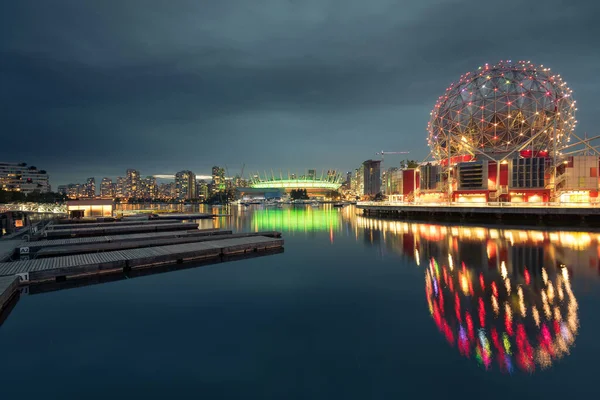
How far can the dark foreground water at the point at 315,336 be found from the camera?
6.39 metres

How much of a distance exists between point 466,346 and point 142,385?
22.7 feet

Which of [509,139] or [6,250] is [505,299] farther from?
[509,139]

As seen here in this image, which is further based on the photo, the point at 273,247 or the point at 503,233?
the point at 503,233

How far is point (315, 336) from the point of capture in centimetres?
863

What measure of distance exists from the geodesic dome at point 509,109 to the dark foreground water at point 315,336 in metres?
41.2

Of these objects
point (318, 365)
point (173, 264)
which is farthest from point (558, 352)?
point (173, 264)

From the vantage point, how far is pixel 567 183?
42.7 metres

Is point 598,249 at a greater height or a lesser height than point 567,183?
lesser

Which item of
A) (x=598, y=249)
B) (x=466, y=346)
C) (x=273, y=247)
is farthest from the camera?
(x=273, y=247)

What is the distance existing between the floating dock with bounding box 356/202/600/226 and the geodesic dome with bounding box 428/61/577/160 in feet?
40.1

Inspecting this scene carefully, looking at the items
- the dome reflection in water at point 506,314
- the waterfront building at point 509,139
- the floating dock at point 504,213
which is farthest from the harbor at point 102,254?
the waterfront building at point 509,139

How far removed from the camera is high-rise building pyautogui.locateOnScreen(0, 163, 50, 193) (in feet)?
429

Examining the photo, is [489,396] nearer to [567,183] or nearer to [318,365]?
[318,365]

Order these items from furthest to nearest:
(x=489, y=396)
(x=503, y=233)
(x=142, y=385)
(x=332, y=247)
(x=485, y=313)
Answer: (x=503, y=233), (x=332, y=247), (x=485, y=313), (x=142, y=385), (x=489, y=396)
